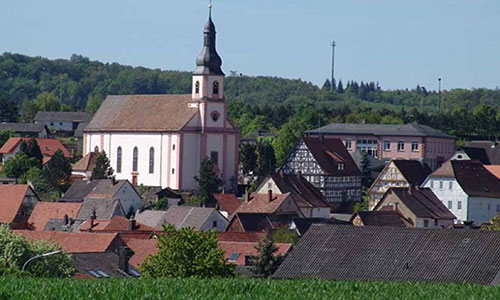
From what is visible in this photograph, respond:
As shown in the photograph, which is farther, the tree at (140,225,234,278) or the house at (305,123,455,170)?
the house at (305,123,455,170)

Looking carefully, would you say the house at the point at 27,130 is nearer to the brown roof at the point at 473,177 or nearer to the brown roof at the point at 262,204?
the brown roof at the point at 473,177

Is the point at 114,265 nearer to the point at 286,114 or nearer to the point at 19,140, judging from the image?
the point at 19,140

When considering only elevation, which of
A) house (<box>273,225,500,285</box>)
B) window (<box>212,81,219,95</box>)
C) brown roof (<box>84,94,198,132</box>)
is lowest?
house (<box>273,225,500,285</box>)

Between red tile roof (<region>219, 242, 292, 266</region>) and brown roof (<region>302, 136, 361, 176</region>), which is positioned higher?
brown roof (<region>302, 136, 361, 176</region>)

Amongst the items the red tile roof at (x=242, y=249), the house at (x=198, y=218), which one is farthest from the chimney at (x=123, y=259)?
the house at (x=198, y=218)

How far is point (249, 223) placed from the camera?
80.1 meters

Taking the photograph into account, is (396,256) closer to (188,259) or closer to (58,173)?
(188,259)

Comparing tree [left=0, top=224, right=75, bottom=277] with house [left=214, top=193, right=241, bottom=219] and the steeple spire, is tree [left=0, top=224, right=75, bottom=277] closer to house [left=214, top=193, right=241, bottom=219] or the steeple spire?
house [left=214, top=193, right=241, bottom=219]

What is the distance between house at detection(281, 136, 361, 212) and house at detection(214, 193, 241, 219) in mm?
13953

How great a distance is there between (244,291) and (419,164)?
3232 inches

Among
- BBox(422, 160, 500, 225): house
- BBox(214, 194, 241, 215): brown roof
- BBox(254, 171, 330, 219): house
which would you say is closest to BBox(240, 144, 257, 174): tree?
BBox(254, 171, 330, 219): house

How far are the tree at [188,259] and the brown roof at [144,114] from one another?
2451 inches

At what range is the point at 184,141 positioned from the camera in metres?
110

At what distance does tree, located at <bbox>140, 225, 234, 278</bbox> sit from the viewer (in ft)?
156
